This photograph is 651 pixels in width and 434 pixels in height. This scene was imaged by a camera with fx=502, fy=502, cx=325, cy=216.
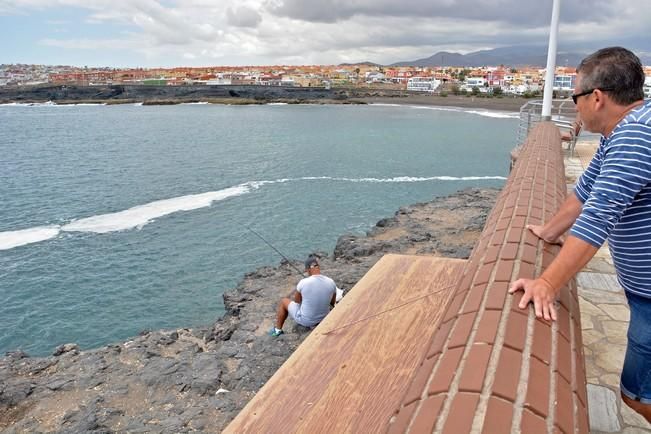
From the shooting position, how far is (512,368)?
3.84 feet

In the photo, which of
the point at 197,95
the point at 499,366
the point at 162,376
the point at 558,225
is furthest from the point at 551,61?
the point at 197,95

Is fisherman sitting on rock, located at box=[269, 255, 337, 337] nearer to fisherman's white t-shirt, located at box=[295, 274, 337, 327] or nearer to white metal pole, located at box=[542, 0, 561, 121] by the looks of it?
fisherman's white t-shirt, located at box=[295, 274, 337, 327]

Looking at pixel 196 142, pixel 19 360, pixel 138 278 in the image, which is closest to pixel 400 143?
pixel 196 142

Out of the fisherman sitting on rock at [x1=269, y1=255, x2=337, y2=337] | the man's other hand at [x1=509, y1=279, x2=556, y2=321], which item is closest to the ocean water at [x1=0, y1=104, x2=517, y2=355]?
the fisherman sitting on rock at [x1=269, y1=255, x2=337, y2=337]

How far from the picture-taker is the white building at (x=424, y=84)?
386ft

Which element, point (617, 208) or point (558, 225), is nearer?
point (617, 208)

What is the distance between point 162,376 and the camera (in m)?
6.19

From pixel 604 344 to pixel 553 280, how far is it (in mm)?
2461

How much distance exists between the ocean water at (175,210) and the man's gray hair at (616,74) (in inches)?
387

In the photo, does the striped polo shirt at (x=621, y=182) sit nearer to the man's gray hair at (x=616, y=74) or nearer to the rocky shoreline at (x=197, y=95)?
the man's gray hair at (x=616, y=74)

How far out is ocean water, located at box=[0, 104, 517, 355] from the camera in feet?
38.2

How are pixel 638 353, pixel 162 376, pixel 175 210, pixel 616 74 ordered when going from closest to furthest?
pixel 616 74
pixel 638 353
pixel 162 376
pixel 175 210

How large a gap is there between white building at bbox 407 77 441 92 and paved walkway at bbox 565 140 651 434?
11698 centimetres

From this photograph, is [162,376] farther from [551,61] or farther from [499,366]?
[551,61]
